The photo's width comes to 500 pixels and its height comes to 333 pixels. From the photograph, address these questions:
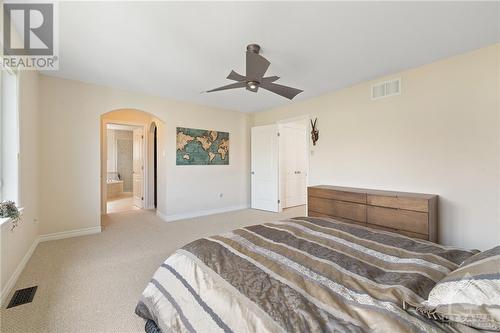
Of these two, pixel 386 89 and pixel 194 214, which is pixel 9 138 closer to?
pixel 194 214

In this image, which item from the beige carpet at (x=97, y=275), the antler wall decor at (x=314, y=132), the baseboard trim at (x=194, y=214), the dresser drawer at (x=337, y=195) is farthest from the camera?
the baseboard trim at (x=194, y=214)

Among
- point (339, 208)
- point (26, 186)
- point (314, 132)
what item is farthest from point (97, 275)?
point (314, 132)

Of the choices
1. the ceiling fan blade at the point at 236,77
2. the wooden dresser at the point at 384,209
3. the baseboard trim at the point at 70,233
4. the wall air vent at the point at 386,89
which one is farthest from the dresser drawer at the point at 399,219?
the baseboard trim at the point at 70,233

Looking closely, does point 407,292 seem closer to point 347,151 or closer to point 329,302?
point 329,302

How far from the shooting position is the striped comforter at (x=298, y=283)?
86 cm

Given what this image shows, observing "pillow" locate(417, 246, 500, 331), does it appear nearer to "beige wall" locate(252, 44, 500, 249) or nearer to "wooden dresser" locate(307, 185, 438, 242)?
"wooden dresser" locate(307, 185, 438, 242)

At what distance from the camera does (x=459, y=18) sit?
6.59 feet

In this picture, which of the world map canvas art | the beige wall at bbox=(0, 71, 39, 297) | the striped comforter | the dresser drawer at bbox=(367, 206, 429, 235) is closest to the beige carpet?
the beige wall at bbox=(0, 71, 39, 297)

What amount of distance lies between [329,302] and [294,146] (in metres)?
5.08

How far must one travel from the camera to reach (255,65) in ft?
7.11

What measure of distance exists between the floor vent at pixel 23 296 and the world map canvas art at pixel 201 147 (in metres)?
2.93

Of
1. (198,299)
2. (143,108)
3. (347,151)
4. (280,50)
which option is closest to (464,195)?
(347,151)

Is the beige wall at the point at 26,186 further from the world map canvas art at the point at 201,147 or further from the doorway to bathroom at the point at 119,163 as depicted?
the doorway to bathroom at the point at 119,163

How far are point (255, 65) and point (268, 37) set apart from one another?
38 cm
